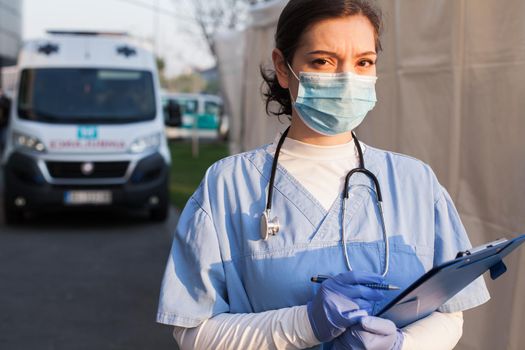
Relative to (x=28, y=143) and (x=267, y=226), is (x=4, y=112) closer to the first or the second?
(x=28, y=143)

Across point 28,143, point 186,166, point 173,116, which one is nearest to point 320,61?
point 28,143

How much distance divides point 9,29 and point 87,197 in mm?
37457

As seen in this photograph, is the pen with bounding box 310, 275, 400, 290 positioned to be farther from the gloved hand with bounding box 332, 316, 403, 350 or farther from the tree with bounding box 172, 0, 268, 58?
the tree with bounding box 172, 0, 268, 58

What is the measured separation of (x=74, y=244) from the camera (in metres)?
9.62

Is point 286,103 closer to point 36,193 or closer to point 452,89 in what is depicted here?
point 452,89

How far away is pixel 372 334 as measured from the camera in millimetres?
1943

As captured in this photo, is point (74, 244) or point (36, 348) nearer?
point (36, 348)

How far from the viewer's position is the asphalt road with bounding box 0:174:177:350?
592 centimetres

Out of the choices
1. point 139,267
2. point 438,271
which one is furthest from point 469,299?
point 139,267

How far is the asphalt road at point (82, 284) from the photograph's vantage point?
5.92m

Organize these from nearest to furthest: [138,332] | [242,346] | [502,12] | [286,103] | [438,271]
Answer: [438,271] → [242,346] → [286,103] → [502,12] → [138,332]

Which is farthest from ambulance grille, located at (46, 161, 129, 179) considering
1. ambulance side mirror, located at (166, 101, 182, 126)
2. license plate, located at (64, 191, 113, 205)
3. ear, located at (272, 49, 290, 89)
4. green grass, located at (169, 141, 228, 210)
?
ear, located at (272, 49, 290, 89)

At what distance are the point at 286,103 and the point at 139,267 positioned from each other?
19.9 ft

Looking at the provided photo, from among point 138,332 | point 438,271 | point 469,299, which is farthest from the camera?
point 138,332
